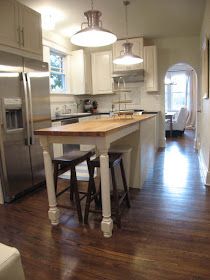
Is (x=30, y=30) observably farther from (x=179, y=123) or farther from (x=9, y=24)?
(x=179, y=123)

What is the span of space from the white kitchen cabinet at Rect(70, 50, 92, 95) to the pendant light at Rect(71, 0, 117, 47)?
303 cm

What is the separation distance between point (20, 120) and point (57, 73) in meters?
2.54

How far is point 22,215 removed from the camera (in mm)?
2529

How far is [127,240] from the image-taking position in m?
2.01

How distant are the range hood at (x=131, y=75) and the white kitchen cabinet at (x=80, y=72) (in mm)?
692

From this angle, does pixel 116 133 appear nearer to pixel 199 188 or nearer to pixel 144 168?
pixel 144 168

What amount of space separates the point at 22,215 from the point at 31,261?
0.82m

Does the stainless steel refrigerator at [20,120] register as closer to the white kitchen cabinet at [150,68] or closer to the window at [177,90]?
the white kitchen cabinet at [150,68]

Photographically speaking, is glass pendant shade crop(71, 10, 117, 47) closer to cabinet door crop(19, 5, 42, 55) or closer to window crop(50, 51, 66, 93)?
cabinet door crop(19, 5, 42, 55)

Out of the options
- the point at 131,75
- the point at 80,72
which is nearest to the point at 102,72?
the point at 80,72

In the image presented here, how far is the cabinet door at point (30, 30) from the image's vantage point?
3.03m

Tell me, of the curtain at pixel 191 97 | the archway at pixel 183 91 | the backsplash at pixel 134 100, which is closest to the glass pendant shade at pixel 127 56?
the backsplash at pixel 134 100

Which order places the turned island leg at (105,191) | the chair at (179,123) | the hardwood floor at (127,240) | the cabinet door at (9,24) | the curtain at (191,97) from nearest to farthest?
the hardwood floor at (127,240), the turned island leg at (105,191), the cabinet door at (9,24), the chair at (179,123), the curtain at (191,97)

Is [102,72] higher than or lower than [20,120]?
higher
